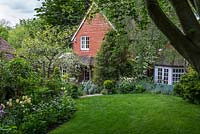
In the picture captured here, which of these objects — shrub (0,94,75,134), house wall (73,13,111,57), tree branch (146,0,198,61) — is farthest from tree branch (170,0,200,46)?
house wall (73,13,111,57)

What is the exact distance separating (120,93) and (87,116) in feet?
30.1

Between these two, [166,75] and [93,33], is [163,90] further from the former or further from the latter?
[93,33]

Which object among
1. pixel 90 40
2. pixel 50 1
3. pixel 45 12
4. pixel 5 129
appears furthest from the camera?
pixel 90 40

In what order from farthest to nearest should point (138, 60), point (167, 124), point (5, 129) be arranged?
point (138, 60) < point (167, 124) < point (5, 129)

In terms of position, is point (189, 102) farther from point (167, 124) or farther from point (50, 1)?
Answer: point (50, 1)

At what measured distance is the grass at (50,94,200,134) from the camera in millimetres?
12438

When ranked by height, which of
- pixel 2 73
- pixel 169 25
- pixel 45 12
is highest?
pixel 45 12

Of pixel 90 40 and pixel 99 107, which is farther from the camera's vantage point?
pixel 90 40

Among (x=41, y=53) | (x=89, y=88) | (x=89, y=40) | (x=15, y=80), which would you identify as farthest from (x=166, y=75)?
(x=15, y=80)

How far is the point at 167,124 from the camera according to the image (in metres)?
13.2

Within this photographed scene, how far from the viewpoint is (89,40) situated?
111ft

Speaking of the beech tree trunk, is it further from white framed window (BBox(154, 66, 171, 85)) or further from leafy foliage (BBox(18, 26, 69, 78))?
white framed window (BBox(154, 66, 171, 85))

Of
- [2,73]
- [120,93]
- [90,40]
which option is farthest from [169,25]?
[90,40]

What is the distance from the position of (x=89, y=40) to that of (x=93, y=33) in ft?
2.67
